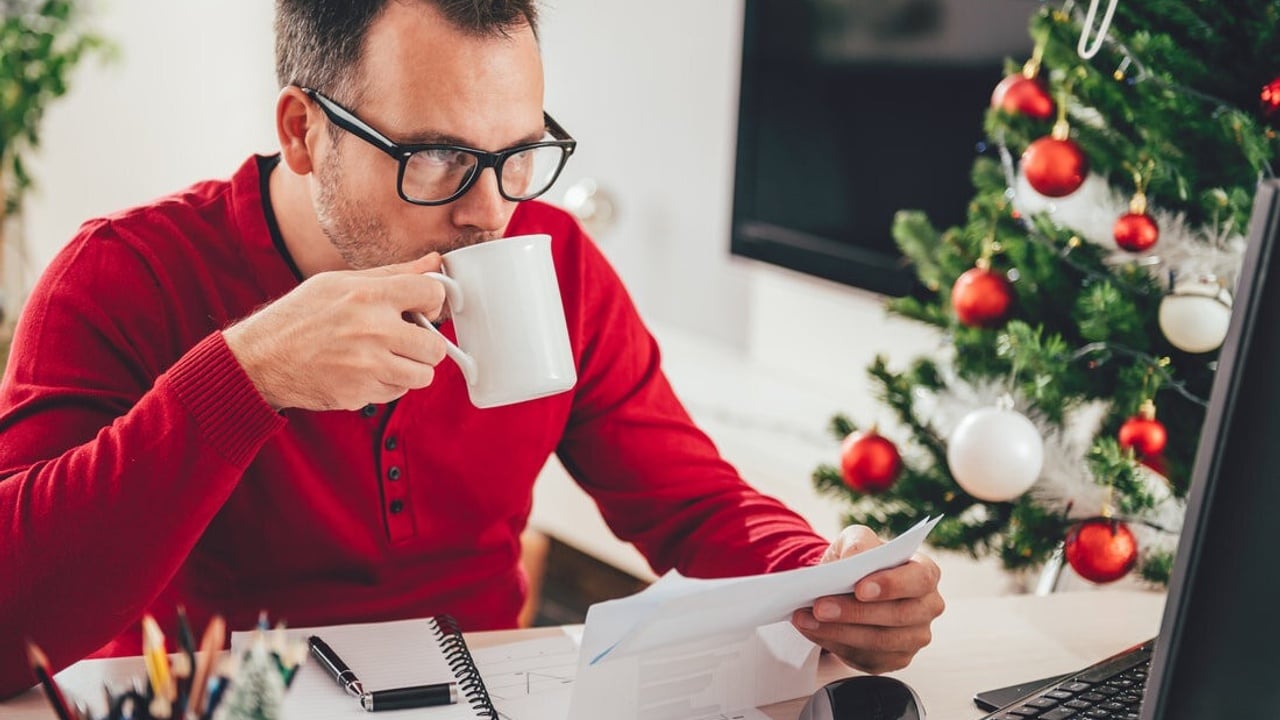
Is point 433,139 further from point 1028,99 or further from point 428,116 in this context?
point 1028,99

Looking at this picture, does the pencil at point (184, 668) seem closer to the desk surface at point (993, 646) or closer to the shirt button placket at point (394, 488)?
the desk surface at point (993, 646)

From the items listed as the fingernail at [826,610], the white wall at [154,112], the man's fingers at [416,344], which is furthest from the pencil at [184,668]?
the white wall at [154,112]

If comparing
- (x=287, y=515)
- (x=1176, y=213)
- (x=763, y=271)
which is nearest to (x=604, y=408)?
(x=287, y=515)

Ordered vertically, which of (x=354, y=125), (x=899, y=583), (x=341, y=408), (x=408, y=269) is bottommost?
(x=899, y=583)

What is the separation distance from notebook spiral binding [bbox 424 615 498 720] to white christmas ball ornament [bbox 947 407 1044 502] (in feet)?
2.15

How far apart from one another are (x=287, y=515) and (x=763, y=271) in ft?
5.02

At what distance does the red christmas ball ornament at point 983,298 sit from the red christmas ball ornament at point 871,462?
195 mm

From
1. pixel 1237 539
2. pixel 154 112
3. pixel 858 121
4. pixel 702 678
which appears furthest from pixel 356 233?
pixel 154 112

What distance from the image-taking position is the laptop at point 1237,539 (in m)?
0.67

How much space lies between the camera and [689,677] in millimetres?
937

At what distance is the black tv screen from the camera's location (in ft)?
6.92

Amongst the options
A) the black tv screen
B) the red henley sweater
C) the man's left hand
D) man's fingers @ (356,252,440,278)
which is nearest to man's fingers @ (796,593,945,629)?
the man's left hand

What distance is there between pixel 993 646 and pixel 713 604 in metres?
0.38

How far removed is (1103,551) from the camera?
53.7 inches
